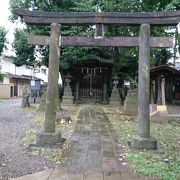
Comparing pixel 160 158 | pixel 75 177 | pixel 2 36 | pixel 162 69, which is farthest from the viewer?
pixel 2 36

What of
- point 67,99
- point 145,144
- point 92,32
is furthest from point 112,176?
point 67,99

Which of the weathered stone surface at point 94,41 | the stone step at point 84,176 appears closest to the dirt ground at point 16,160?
the stone step at point 84,176

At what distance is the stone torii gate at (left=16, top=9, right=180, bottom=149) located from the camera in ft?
25.6

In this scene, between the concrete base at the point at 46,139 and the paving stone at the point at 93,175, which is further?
the concrete base at the point at 46,139

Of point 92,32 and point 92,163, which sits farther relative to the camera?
point 92,32

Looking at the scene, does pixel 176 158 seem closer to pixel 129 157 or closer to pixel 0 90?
pixel 129 157

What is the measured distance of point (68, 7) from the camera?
23188 mm

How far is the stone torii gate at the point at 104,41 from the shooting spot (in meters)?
7.80

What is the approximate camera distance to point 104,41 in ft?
26.7

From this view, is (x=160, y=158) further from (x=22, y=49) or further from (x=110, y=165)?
(x=22, y=49)

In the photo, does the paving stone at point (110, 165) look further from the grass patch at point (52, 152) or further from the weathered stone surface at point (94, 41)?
the weathered stone surface at point (94, 41)

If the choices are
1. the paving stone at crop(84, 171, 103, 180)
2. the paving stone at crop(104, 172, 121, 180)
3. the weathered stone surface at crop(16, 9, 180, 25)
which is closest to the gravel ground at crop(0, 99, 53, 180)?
the paving stone at crop(84, 171, 103, 180)

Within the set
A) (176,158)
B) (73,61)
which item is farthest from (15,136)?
(73,61)

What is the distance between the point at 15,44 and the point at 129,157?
21.6 metres
